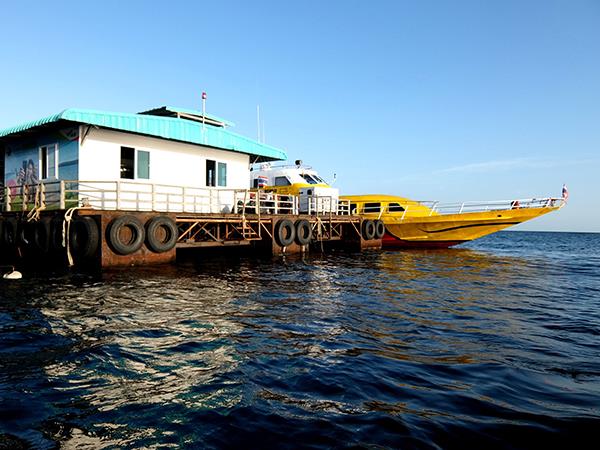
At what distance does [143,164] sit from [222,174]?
13.8 ft

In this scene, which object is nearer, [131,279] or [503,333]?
[503,333]

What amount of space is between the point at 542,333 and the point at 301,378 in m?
4.67

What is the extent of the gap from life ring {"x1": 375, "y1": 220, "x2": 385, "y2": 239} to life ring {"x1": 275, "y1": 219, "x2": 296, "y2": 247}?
291 inches

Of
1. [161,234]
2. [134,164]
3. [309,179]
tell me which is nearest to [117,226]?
[161,234]

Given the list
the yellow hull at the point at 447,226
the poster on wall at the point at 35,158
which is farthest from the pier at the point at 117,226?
the yellow hull at the point at 447,226

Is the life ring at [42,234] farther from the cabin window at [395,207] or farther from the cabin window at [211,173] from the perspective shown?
the cabin window at [395,207]

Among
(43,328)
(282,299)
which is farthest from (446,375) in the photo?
(43,328)

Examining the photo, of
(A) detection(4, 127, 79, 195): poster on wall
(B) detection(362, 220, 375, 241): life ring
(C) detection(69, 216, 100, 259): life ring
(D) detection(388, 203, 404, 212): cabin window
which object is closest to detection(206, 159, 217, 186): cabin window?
(A) detection(4, 127, 79, 195): poster on wall

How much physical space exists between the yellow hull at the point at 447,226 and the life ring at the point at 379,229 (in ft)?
5.80

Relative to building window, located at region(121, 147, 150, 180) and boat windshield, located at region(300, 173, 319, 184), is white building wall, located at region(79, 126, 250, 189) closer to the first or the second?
building window, located at region(121, 147, 150, 180)

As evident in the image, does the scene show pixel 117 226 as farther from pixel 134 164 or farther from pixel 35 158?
pixel 35 158

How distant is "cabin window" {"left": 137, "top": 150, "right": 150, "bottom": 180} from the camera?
56.0ft

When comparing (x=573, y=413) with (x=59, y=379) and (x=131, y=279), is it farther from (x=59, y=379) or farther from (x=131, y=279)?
(x=131, y=279)

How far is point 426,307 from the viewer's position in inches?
347
